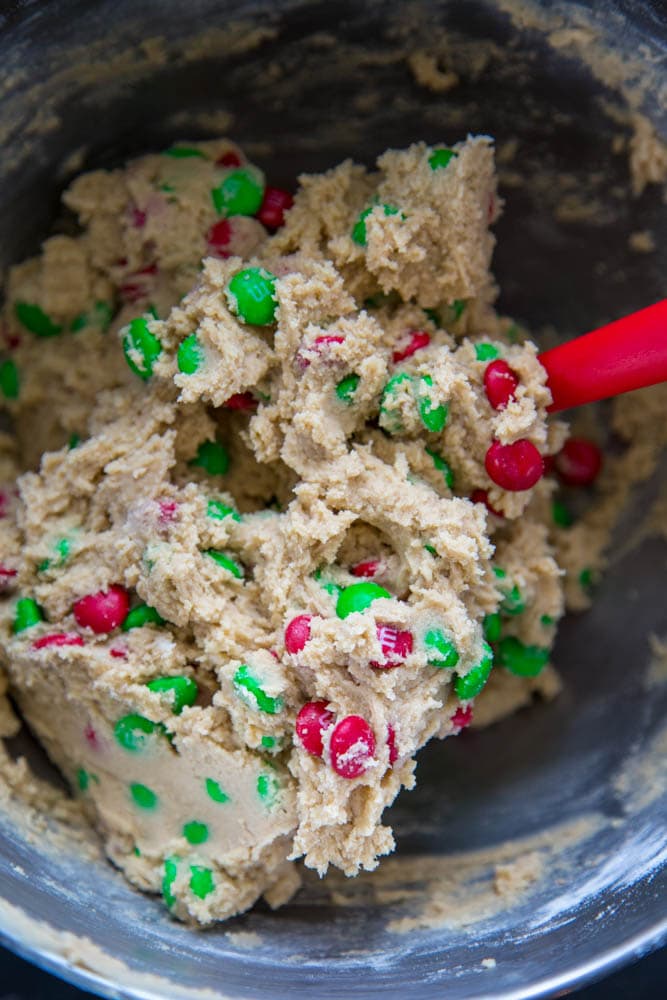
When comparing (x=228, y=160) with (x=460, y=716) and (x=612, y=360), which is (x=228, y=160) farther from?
(x=460, y=716)

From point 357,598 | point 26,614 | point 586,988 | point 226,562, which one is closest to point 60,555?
point 26,614

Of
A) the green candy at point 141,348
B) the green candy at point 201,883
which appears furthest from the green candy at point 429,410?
the green candy at point 201,883

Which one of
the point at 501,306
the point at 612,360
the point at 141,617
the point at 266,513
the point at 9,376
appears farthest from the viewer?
the point at 501,306

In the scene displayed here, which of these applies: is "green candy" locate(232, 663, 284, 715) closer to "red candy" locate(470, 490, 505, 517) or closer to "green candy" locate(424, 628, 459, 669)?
"green candy" locate(424, 628, 459, 669)

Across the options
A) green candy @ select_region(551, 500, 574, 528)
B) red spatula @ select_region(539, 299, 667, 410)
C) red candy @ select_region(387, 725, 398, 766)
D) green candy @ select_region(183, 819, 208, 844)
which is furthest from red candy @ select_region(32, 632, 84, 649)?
green candy @ select_region(551, 500, 574, 528)

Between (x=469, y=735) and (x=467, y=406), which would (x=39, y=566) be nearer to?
(x=467, y=406)

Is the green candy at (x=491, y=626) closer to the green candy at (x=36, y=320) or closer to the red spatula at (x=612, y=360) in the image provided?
the red spatula at (x=612, y=360)

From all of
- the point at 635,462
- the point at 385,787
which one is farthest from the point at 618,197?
the point at 385,787

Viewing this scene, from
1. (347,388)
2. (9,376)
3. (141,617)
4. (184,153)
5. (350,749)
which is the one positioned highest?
(184,153)
